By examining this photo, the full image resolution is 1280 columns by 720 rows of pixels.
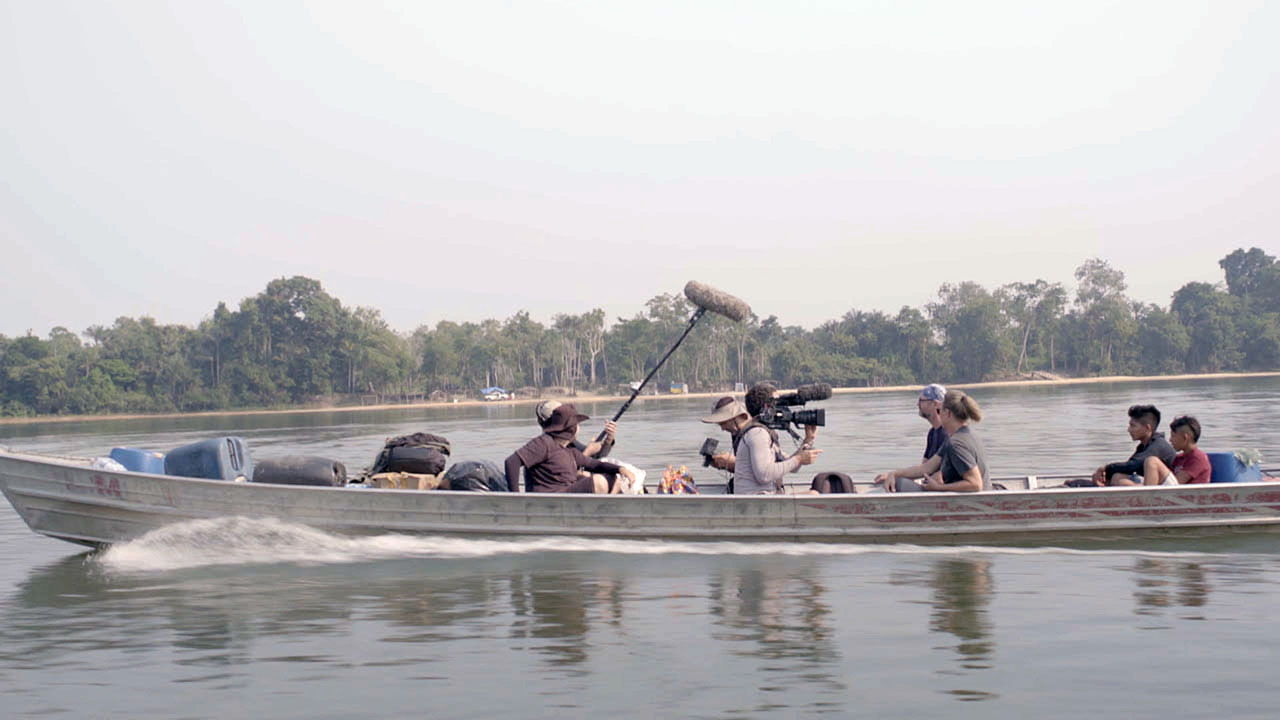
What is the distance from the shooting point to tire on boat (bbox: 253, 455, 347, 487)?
390 inches

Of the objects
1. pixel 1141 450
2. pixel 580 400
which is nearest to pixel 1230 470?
pixel 1141 450

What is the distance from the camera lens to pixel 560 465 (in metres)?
9.23

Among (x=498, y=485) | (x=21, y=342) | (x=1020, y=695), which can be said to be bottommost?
(x=1020, y=695)

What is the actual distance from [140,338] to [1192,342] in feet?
329

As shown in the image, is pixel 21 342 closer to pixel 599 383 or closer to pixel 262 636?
pixel 599 383

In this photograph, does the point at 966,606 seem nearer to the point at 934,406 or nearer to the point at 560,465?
the point at 934,406

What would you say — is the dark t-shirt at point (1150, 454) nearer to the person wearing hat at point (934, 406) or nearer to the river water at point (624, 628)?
the river water at point (624, 628)

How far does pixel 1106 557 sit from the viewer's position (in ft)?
28.9

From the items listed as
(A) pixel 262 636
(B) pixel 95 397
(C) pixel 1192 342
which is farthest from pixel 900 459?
(C) pixel 1192 342

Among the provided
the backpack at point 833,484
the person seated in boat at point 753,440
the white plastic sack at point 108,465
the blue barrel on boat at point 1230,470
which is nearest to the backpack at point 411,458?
the white plastic sack at point 108,465

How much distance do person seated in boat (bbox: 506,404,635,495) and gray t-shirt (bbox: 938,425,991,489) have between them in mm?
2714

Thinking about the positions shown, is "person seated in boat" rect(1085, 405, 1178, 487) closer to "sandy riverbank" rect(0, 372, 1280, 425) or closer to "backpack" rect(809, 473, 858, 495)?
"backpack" rect(809, 473, 858, 495)

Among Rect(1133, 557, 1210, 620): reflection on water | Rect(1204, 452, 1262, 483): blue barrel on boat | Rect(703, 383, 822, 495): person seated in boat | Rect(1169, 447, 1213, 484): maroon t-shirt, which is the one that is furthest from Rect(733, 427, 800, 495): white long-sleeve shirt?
Rect(1204, 452, 1262, 483): blue barrel on boat

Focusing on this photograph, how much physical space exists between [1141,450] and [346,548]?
691 centimetres
